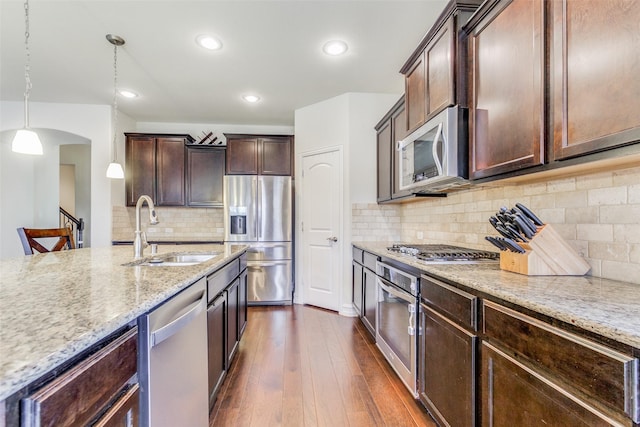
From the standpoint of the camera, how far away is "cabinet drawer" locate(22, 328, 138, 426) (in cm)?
52

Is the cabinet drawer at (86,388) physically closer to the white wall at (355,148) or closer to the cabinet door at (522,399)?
the cabinet door at (522,399)

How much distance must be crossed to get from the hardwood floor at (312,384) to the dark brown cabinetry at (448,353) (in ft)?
1.03

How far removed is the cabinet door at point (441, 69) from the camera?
1.70 m

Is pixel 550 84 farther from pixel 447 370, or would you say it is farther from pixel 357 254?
pixel 357 254

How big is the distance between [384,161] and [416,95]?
1.12 m

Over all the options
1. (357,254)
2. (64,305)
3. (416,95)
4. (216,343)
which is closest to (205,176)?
(357,254)

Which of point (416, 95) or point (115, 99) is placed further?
point (115, 99)

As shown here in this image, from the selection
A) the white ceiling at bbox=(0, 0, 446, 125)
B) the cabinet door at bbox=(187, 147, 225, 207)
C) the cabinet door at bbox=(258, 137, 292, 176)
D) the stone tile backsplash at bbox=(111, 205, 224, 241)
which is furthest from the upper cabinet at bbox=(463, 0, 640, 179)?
the stone tile backsplash at bbox=(111, 205, 224, 241)

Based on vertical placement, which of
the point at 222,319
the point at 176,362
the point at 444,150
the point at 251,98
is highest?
the point at 251,98

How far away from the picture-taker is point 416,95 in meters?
2.14

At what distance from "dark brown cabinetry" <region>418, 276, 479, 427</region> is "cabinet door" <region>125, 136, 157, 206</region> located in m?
4.12

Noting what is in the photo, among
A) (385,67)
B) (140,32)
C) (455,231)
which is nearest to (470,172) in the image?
(455,231)

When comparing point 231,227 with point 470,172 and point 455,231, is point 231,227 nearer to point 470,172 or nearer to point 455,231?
point 455,231

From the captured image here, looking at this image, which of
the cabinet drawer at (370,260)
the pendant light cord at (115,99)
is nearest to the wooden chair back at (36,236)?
the pendant light cord at (115,99)
